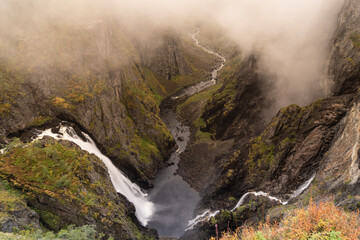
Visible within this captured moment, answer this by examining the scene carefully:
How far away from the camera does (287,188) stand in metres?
28.2

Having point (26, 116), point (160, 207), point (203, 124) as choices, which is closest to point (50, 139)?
point (26, 116)

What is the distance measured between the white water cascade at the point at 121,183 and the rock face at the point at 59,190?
3956 mm

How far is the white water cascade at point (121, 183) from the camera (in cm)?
3275

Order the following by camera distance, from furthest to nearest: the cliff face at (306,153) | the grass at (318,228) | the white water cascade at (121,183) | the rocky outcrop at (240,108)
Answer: the rocky outcrop at (240,108)
the white water cascade at (121,183)
the cliff face at (306,153)
the grass at (318,228)

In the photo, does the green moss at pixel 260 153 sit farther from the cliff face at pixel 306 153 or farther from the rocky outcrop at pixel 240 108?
the rocky outcrop at pixel 240 108

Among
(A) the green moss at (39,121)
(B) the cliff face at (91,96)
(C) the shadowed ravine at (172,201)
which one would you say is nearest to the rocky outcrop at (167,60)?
(B) the cliff face at (91,96)

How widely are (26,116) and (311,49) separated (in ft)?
168

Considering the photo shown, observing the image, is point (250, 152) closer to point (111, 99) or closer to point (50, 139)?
point (111, 99)

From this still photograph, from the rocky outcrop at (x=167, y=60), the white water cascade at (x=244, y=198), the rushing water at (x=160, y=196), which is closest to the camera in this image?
the white water cascade at (x=244, y=198)

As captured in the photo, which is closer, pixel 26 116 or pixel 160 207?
pixel 26 116

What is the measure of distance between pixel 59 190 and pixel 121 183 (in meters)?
16.2

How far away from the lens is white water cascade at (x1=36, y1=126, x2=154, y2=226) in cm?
3275

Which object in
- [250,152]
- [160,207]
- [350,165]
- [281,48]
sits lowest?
[160,207]

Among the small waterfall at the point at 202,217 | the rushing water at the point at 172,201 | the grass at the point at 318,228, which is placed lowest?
the rushing water at the point at 172,201
